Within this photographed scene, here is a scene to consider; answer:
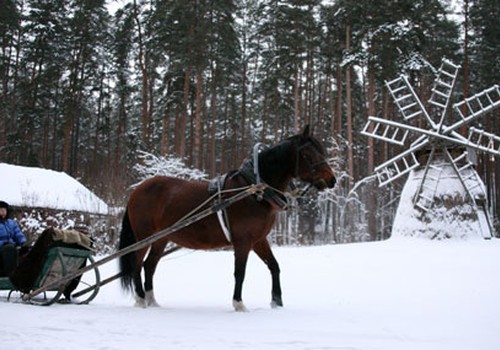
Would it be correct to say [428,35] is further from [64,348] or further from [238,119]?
[64,348]

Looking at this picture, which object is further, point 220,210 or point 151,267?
point 151,267

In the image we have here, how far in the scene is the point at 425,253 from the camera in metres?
10.5

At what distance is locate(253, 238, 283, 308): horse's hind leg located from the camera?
17.1ft

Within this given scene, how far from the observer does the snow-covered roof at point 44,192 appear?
15305 mm

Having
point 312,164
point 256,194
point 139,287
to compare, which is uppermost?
point 312,164

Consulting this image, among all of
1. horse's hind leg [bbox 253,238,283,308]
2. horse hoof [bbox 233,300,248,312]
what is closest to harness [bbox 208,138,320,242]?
horse's hind leg [bbox 253,238,283,308]

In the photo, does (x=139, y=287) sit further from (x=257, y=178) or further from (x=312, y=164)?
(x=312, y=164)

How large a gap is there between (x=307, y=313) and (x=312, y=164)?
1559 mm

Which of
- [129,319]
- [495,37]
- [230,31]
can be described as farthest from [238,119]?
[129,319]

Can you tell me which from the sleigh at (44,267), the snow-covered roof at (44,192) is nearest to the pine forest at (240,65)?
the snow-covered roof at (44,192)

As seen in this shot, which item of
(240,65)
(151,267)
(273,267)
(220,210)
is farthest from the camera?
(240,65)

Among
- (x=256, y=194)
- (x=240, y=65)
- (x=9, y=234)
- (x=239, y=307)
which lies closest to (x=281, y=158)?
(x=256, y=194)

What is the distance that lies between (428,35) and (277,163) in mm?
23059

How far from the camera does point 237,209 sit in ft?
16.5
